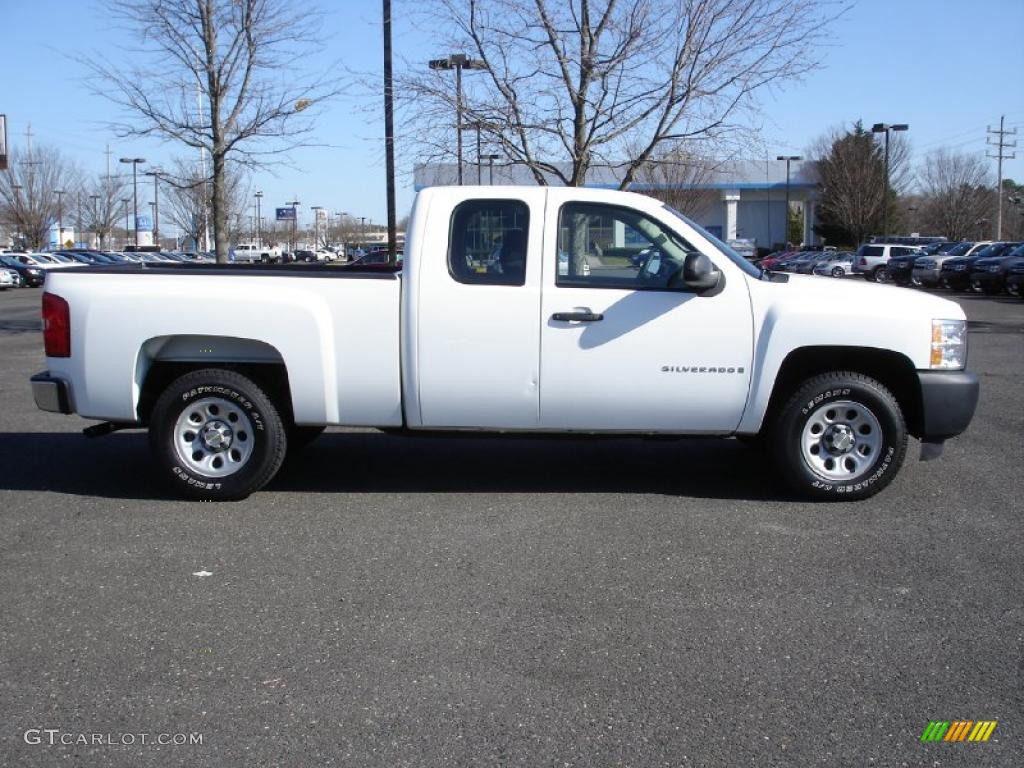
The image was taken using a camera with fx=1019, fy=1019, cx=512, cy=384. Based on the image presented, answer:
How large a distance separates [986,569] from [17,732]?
176 inches

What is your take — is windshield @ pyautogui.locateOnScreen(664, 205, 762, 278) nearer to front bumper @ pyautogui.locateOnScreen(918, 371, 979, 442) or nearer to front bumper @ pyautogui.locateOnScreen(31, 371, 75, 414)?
front bumper @ pyautogui.locateOnScreen(918, 371, 979, 442)

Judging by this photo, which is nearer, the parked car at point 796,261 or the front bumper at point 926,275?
the front bumper at point 926,275

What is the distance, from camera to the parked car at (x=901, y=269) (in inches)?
1587

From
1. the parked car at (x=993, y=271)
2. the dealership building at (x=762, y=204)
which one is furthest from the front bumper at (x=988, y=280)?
the dealership building at (x=762, y=204)

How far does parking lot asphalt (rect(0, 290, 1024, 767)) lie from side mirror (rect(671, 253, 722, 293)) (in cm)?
139

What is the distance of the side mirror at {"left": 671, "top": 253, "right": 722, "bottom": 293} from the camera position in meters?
6.02

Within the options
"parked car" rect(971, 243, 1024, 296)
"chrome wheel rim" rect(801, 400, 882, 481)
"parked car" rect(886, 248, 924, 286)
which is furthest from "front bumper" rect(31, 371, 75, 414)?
"parked car" rect(886, 248, 924, 286)

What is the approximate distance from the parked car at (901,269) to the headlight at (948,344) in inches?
1402

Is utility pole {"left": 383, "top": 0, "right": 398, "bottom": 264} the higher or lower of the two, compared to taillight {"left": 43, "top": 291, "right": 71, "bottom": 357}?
higher

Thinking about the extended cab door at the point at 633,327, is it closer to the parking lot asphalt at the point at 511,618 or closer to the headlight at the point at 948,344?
the parking lot asphalt at the point at 511,618

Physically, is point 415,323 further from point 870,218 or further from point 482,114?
point 870,218

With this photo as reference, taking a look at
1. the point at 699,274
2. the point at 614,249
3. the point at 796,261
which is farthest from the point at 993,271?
the point at 699,274

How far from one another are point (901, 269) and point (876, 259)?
10.9ft

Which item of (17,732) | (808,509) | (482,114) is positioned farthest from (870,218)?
(17,732)
